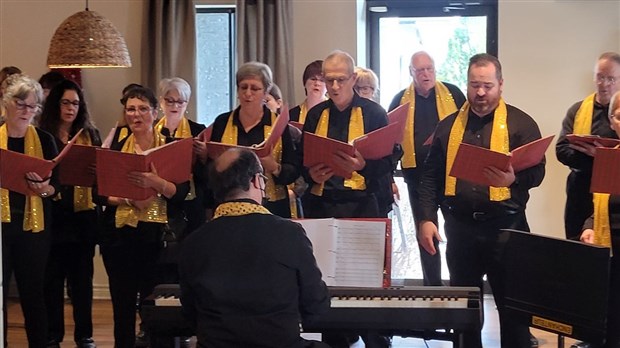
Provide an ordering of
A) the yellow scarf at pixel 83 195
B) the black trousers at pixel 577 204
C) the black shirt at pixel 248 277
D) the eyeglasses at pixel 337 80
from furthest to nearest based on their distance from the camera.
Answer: the yellow scarf at pixel 83 195 → the black trousers at pixel 577 204 → the eyeglasses at pixel 337 80 → the black shirt at pixel 248 277

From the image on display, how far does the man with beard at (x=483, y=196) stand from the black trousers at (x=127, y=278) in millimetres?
1305

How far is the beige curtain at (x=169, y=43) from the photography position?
564 cm

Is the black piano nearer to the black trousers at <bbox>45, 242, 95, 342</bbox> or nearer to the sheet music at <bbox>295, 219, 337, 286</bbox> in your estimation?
the sheet music at <bbox>295, 219, 337, 286</bbox>

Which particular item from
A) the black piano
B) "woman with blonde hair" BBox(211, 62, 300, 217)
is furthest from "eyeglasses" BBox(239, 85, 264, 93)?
the black piano

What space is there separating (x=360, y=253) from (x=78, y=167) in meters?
1.68

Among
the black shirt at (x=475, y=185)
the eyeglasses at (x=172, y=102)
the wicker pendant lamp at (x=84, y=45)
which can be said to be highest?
the wicker pendant lamp at (x=84, y=45)

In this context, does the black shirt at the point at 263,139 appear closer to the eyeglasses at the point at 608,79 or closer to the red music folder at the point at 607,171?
the red music folder at the point at 607,171

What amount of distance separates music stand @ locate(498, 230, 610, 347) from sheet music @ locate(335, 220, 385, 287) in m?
0.52

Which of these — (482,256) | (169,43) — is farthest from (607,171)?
(169,43)

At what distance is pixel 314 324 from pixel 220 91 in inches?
128

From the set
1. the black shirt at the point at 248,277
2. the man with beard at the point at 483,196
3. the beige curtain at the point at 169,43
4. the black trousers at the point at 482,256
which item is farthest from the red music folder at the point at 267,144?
the beige curtain at the point at 169,43

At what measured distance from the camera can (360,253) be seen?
9.91 feet

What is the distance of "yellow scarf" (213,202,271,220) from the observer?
2.50 metres

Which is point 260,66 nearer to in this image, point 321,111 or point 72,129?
point 321,111
